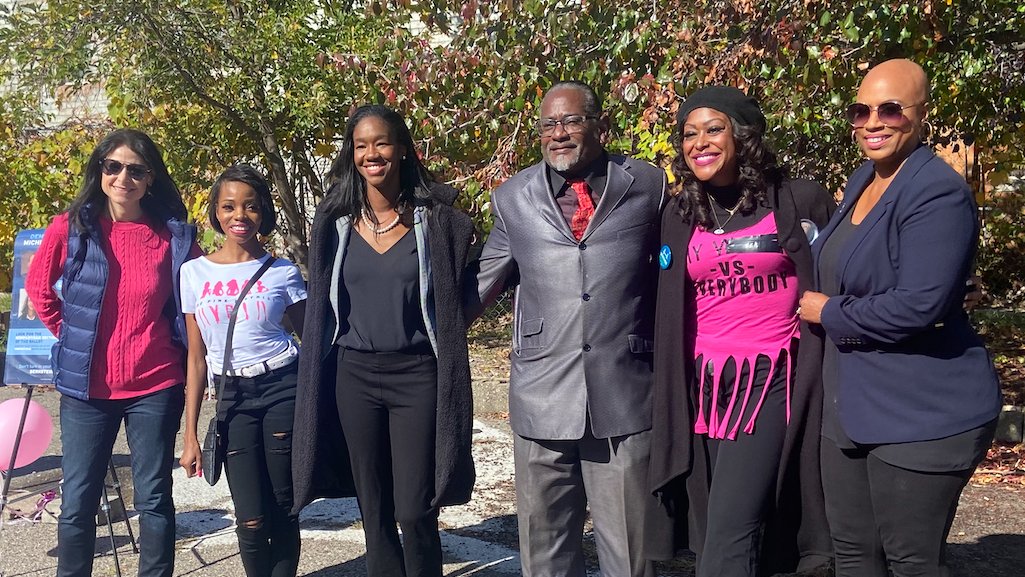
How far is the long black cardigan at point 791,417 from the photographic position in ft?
10.9

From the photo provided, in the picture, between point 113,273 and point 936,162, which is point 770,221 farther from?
point 113,273

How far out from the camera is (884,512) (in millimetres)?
3037

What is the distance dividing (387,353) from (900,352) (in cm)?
174

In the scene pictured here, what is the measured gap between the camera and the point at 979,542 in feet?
16.8

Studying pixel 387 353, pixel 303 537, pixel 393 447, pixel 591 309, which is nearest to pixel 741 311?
pixel 591 309

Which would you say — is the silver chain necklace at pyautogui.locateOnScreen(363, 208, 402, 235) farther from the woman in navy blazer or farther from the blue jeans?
the woman in navy blazer

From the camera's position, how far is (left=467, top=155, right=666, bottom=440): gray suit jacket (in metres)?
3.54

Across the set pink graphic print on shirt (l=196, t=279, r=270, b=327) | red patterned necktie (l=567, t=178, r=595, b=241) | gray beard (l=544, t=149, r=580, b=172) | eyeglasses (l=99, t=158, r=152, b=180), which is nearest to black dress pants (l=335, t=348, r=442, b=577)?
pink graphic print on shirt (l=196, t=279, r=270, b=327)

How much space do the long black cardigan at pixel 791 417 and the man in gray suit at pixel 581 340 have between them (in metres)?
0.11

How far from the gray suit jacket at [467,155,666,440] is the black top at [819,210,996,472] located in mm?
608

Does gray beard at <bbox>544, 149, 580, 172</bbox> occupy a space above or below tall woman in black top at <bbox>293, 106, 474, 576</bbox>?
above

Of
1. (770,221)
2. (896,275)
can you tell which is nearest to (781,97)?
(770,221)

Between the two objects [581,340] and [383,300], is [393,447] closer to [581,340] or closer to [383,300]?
[383,300]

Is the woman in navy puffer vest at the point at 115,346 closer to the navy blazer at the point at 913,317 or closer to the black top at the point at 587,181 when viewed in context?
the black top at the point at 587,181
